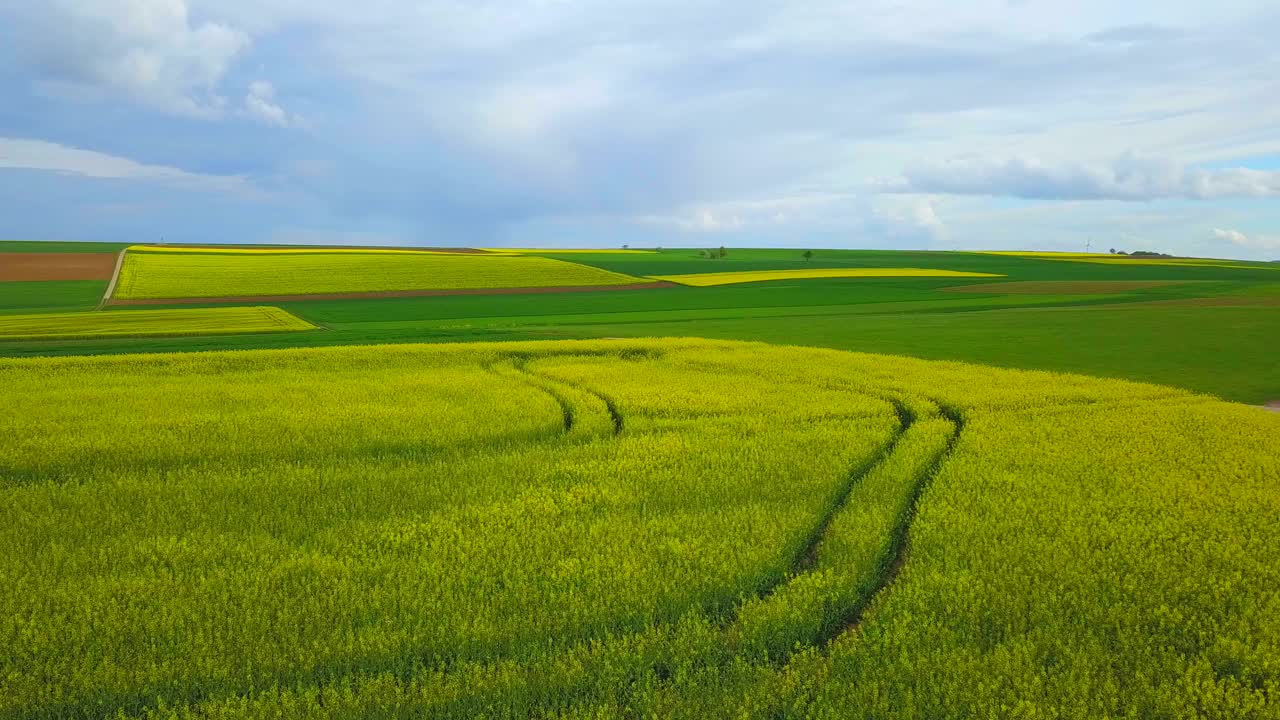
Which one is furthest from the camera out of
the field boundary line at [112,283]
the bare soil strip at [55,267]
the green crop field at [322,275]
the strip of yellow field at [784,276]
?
the strip of yellow field at [784,276]

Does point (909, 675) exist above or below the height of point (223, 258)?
below

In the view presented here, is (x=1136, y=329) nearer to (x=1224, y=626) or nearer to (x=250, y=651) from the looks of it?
(x=1224, y=626)

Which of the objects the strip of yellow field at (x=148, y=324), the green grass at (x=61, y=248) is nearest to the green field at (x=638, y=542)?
the strip of yellow field at (x=148, y=324)

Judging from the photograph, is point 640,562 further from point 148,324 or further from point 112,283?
point 112,283

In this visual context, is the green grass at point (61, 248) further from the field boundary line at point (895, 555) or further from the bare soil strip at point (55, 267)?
the field boundary line at point (895, 555)

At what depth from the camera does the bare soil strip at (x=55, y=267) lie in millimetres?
63281

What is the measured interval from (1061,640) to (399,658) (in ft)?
16.9

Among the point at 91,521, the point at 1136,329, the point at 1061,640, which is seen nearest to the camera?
the point at 1061,640

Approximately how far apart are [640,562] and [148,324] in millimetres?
35004

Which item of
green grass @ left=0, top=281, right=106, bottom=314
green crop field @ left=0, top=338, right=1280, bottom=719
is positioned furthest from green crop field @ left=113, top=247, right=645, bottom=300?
green crop field @ left=0, top=338, right=1280, bottom=719

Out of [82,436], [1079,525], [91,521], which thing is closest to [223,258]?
→ [82,436]

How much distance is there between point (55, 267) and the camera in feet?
234

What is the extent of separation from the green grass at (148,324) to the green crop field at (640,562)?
18.0 m

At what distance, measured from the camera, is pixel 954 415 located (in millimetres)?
16391
